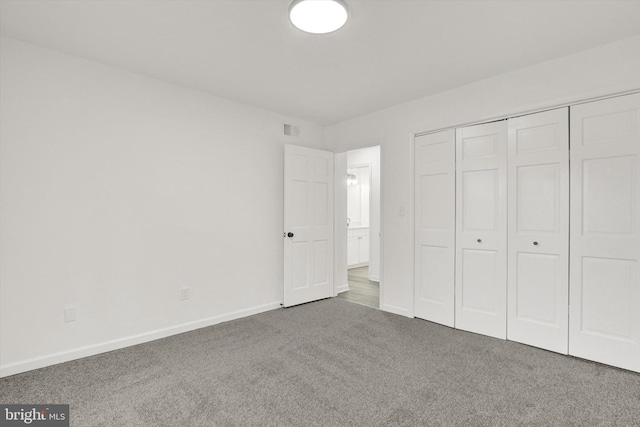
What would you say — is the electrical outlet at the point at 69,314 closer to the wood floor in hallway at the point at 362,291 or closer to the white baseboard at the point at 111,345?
the white baseboard at the point at 111,345

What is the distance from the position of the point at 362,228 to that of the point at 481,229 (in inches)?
166

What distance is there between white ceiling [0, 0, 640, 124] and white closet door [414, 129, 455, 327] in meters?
0.70

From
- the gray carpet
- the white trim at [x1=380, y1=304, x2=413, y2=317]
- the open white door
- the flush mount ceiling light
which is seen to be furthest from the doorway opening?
the flush mount ceiling light

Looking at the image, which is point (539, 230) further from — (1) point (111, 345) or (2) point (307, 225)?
(1) point (111, 345)

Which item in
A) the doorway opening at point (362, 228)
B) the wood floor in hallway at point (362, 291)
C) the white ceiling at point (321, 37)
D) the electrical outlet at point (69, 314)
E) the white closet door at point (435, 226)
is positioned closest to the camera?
the white ceiling at point (321, 37)

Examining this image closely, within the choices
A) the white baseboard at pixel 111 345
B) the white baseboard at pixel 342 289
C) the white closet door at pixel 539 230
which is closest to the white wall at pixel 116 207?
the white baseboard at pixel 111 345

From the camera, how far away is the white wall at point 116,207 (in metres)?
2.46

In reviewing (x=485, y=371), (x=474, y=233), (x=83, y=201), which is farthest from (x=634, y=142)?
(x=83, y=201)

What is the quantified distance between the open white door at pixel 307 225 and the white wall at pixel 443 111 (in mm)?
543

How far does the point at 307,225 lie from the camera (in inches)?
171

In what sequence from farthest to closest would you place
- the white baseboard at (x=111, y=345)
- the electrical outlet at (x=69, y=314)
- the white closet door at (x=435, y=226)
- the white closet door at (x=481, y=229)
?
the white closet door at (x=435, y=226) < the white closet door at (x=481, y=229) < the electrical outlet at (x=69, y=314) < the white baseboard at (x=111, y=345)

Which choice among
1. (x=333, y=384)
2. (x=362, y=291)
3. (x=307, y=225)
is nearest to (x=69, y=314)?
(x=333, y=384)

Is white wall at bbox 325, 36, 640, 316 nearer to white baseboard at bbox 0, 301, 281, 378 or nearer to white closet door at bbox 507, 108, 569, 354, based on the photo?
A: white closet door at bbox 507, 108, 569, 354

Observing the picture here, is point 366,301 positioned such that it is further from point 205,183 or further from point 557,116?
point 557,116
